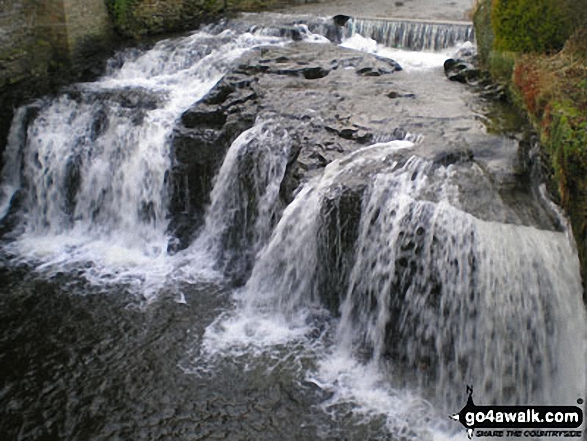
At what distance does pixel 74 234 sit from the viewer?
9.65 metres

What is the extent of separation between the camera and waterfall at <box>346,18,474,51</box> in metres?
11.9

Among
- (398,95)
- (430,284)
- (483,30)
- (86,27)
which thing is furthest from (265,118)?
(86,27)

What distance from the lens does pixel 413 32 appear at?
1223cm

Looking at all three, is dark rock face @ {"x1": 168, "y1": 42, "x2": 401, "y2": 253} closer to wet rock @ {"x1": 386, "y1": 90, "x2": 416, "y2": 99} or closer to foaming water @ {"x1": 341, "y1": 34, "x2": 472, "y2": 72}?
wet rock @ {"x1": 386, "y1": 90, "x2": 416, "y2": 99}

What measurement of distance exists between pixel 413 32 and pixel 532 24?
13.2 ft

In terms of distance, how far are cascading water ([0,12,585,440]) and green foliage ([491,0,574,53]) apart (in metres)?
1.43

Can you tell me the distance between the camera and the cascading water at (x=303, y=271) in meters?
5.84

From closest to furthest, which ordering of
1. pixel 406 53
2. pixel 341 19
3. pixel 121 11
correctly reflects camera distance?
pixel 406 53, pixel 121 11, pixel 341 19

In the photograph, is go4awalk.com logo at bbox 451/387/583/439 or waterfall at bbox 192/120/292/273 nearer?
go4awalk.com logo at bbox 451/387/583/439

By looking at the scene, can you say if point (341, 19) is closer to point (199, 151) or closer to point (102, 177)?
point (199, 151)

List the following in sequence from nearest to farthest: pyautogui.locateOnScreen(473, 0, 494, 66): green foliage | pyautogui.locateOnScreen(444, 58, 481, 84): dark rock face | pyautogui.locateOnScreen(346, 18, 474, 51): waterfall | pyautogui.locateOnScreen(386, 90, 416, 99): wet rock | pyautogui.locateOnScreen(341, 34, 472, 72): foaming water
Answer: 1. pyautogui.locateOnScreen(386, 90, 416, 99): wet rock
2. pyautogui.locateOnScreen(473, 0, 494, 66): green foliage
3. pyautogui.locateOnScreen(444, 58, 481, 84): dark rock face
4. pyautogui.locateOnScreen(341, 34, 472, 72): foaming water
5. pyautogui.locateOnScreen(346, 18, 474, 51): waterfall

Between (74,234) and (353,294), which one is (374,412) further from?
(74,234)

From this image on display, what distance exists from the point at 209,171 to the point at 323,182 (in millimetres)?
2347

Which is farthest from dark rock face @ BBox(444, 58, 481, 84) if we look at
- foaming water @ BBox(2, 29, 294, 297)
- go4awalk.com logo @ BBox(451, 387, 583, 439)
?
go4awalk.com logo @ BBox(451, 387, 583, 439)
